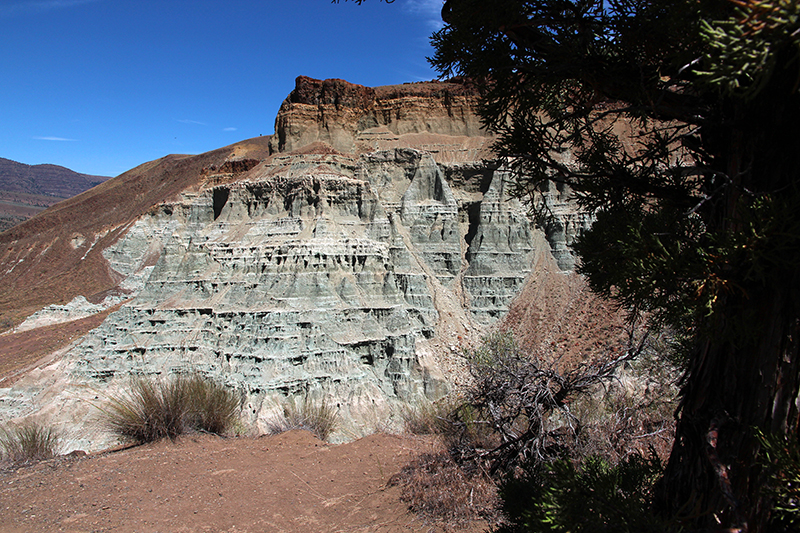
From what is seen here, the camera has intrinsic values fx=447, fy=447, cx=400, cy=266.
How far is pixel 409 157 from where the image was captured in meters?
33.5

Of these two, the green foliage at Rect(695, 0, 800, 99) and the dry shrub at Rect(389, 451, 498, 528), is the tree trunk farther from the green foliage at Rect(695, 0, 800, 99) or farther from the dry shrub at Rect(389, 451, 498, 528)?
the dry shrub at Rect(389, 451, 498, 528)

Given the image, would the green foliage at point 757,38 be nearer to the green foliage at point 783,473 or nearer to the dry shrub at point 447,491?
the green foliage at point 783,473

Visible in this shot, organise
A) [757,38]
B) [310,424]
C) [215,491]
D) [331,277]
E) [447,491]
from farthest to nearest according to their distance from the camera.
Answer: [331,277] < [310,424] < [215,491] < [447,491] < [757,38]

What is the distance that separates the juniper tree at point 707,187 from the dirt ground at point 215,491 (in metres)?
2.93

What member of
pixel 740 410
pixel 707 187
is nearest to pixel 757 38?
pixel 707 187

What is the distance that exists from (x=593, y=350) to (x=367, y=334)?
38.2 feet

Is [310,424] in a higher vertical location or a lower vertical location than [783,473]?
lower

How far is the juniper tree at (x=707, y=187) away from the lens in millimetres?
2506

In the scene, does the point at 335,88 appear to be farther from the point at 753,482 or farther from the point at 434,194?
the point at 753,482

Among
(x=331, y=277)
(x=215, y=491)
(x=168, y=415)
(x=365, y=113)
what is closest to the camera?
(x=215, y=491)

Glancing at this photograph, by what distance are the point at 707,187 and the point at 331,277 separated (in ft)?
73.9

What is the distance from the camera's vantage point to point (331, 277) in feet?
82.5

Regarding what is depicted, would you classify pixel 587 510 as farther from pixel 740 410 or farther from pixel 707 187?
pixel 707 187

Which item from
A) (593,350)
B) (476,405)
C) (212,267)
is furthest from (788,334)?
(212,267)
